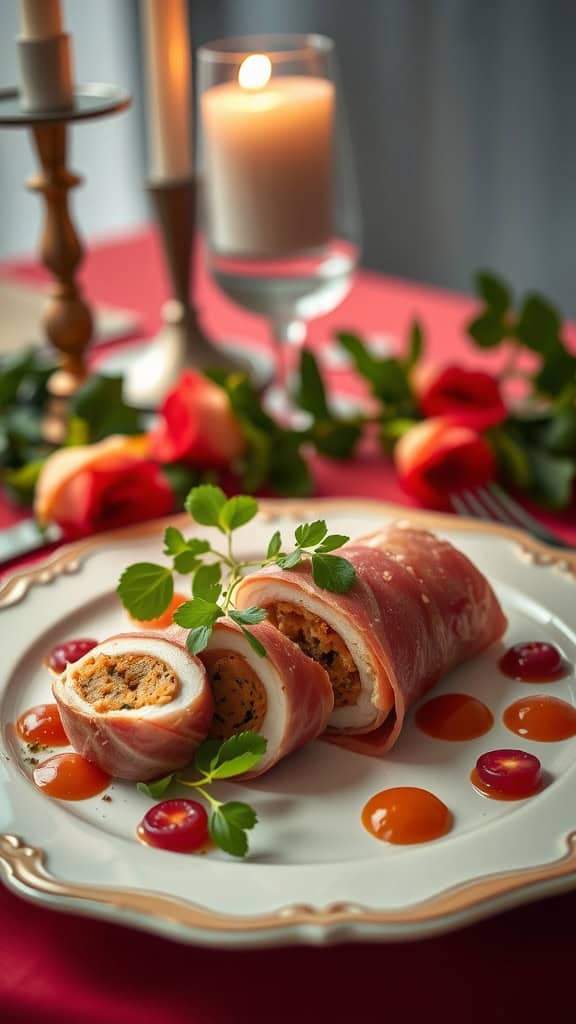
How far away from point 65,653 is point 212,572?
0.55 ft

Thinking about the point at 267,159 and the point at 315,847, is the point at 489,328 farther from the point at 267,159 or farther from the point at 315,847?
the point at 315,847

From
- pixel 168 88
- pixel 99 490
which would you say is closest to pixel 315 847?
pixel 99 490

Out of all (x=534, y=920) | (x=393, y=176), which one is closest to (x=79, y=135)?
(x=393, y=176)

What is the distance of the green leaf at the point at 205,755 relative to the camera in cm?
95

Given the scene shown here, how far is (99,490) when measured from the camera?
1386mm

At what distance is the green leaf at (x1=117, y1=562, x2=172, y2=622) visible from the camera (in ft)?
3.57

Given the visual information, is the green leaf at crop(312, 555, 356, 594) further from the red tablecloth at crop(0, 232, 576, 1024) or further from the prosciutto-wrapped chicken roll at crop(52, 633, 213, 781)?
the red tablecloth at crop(0, 232, 576, 1024)

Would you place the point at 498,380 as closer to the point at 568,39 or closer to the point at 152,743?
the point at 152,743

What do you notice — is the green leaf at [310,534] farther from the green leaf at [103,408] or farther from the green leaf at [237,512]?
the green leaf at [103,408]

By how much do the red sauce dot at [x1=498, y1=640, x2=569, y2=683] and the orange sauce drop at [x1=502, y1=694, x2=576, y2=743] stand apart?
0.14 ft

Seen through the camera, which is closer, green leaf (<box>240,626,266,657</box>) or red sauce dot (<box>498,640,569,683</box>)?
green leaf (<box>240,626,266,657</box>)

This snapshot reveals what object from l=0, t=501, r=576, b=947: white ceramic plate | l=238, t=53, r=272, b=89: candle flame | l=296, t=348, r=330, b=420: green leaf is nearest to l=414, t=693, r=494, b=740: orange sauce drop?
l=0, t=501, r=576, b=947: white ceramic plate

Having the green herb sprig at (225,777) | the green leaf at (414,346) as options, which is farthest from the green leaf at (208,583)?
the green leaf at (414,346)

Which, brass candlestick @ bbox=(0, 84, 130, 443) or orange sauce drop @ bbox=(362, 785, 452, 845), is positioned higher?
brass candlestick @ bbox=(0, 84, 130, 443)
